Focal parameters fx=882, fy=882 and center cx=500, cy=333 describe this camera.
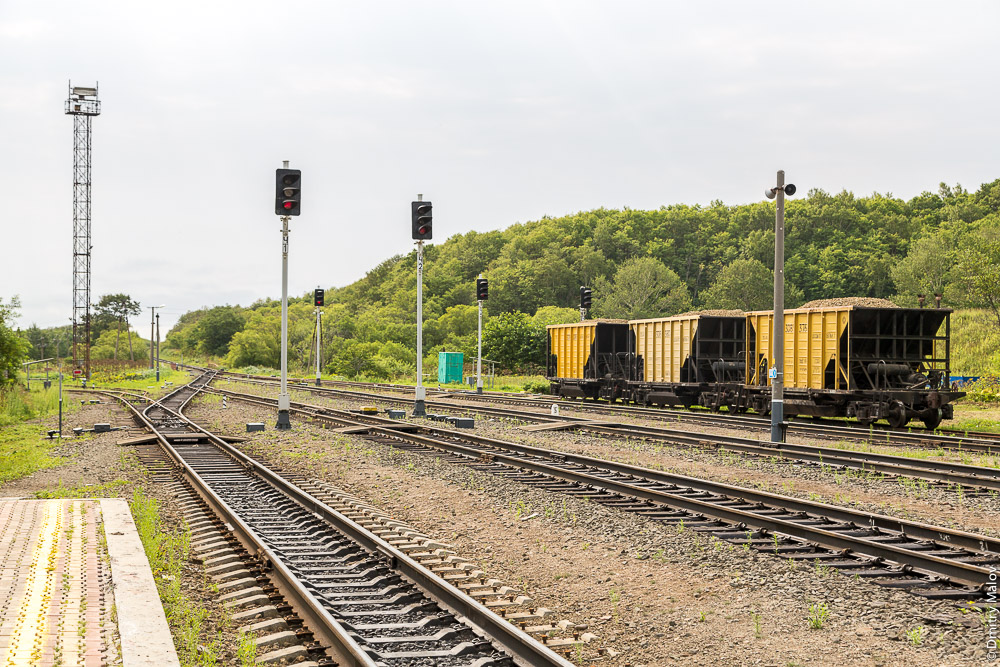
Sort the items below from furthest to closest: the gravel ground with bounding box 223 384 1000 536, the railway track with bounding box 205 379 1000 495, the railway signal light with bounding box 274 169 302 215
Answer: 1. the railway signal light with bounding box 274 169 302 215
2. the railway track with bounding box 205 379 1000 495
3. the gravel ground with bounding box 223 384 1000 536

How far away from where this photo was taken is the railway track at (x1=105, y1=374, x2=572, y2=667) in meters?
5.88

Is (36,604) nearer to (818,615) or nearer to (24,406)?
(818,615)

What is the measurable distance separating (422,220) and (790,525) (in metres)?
17.8

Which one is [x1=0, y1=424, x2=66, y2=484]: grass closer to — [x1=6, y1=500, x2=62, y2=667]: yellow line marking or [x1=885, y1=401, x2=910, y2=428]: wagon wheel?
[x1=6, y1=500, x2=62, y2=667]: yellow line marking

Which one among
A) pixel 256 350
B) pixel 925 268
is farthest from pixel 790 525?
pixel 256 350

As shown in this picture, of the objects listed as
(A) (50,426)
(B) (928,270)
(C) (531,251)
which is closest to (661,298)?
(B) (928,270)

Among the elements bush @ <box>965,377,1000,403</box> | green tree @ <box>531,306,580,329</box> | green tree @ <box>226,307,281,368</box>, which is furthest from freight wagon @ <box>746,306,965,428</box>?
green tree @ <box>226,307,281,368</box>

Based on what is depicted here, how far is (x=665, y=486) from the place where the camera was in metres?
13.1

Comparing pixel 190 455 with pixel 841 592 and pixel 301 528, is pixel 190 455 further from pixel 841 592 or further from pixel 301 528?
pixel 841 592

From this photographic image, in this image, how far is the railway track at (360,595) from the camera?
5.88 m

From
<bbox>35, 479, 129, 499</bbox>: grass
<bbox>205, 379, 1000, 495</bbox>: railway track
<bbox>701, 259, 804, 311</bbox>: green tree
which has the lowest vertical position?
<bbox>35, 479, 129, 499</bbox>: grass

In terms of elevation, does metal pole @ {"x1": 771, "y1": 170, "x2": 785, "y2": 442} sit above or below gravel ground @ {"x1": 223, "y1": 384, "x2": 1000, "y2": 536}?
above

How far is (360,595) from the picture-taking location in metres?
7.41

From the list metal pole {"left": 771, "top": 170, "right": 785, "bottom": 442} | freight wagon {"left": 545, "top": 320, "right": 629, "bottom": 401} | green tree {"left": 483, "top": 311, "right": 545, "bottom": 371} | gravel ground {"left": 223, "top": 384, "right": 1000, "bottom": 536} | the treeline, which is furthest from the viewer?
the treeline
